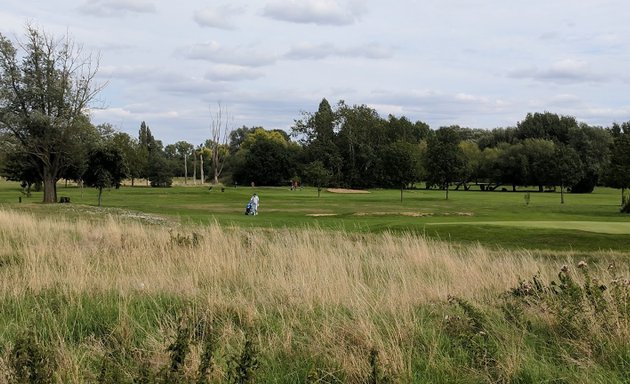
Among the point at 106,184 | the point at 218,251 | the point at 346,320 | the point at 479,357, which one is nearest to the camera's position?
the point at 479,357

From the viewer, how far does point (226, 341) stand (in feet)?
17.5

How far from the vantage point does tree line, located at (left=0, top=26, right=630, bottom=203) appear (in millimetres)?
43312

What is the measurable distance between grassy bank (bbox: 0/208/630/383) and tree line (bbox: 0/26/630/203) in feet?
122

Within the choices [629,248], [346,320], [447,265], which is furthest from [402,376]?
[629,248]

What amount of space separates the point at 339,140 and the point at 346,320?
115 m

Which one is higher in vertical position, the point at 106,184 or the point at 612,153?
the point at 612,153

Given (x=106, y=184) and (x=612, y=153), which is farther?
(x=612, y=153)

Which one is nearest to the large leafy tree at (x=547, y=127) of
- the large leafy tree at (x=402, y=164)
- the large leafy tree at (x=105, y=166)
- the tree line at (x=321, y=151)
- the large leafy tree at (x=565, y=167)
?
the tree line at (x=321, y=151)

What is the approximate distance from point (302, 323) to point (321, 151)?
108060 mm

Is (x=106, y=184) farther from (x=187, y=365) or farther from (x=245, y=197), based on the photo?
(x=187, y=365)

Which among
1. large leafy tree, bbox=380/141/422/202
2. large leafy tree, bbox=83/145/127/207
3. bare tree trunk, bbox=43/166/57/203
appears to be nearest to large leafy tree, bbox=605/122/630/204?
large leafy tree, bbox=380/141/422/202

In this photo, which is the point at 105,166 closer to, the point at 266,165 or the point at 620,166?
the point at 620,166

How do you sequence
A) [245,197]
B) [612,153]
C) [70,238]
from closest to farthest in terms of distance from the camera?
[70,238], [612,153], [245,197]

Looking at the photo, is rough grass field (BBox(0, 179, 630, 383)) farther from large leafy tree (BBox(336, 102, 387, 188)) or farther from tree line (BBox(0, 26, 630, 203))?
large leafy tree (BBox(336, 102, 387, 188))
